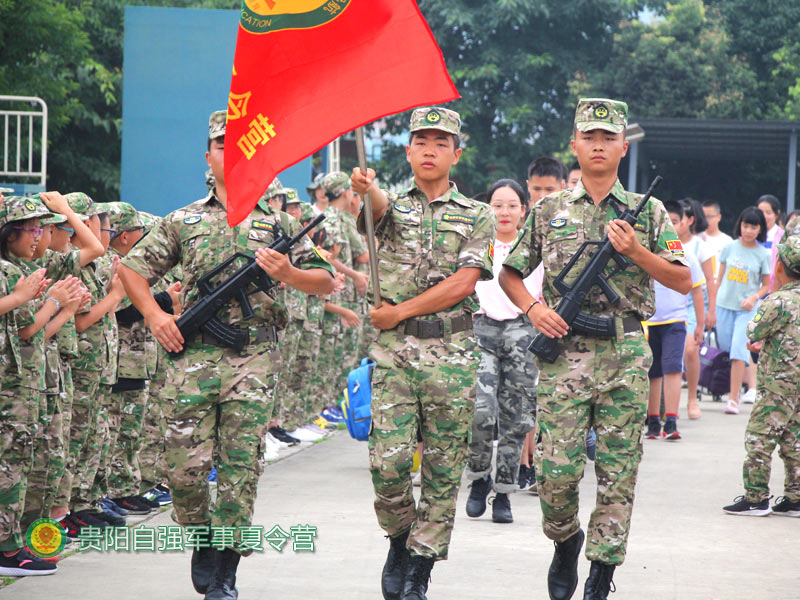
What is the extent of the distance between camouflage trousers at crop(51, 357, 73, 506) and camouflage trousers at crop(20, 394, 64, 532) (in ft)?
0.06

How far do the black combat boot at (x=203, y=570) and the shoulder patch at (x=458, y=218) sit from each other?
6.62 feet

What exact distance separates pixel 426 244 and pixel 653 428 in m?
6.70

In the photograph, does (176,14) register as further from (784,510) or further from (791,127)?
(791,127)

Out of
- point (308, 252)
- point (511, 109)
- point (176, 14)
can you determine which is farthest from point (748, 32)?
point (308, 252)

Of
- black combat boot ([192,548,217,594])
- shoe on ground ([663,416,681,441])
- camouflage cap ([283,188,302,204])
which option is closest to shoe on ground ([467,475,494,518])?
black combat boot ([192,548,217,594])

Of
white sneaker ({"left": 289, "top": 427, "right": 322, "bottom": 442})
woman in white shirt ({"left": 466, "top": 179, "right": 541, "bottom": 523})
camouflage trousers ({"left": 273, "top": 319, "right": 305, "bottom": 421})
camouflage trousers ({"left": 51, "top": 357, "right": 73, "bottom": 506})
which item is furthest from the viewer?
white sneaker ({"left": 289, "top": 427, "right": 322, "bottom": 442})

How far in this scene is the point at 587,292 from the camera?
221 inches

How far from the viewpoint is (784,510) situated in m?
8.30

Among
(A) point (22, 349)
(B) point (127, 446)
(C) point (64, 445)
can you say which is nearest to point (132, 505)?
(B) point (127, 446)

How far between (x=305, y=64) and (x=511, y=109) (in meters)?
29.9

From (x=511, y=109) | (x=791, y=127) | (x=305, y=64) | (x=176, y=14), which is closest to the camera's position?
(x=305, y=64)

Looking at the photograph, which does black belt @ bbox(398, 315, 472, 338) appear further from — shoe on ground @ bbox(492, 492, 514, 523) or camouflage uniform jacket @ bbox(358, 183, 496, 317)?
shoe on ground @ bbox(492, 492, 514, 523)

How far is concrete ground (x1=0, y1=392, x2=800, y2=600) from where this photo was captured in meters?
5.90

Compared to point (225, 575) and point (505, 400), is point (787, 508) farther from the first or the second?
point (225, 575)
